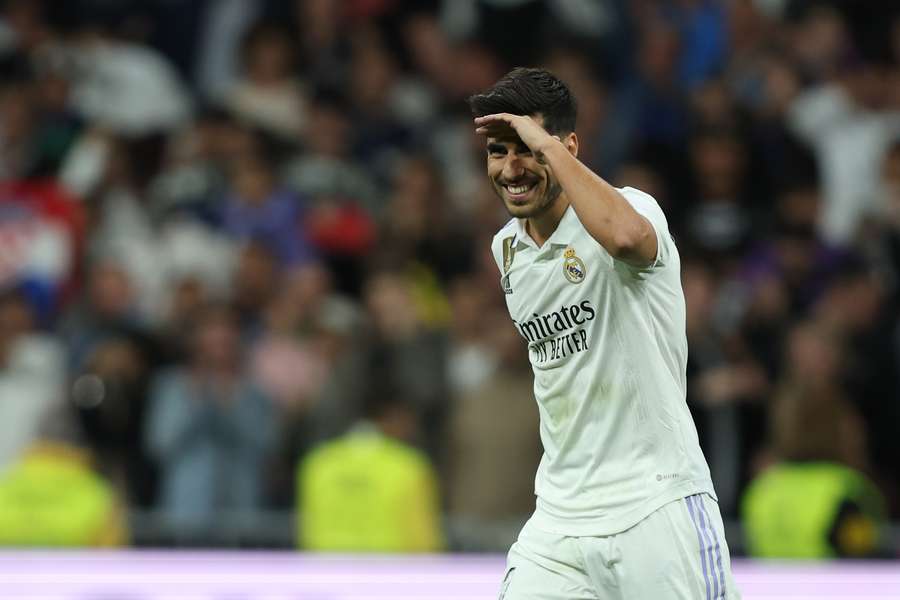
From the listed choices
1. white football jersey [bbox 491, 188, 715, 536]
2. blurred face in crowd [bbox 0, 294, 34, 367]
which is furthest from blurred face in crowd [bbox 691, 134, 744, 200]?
white football jersey [bbox 491, 188, 715, 536]

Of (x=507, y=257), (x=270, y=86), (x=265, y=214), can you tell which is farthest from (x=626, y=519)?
(x=270, y=86)

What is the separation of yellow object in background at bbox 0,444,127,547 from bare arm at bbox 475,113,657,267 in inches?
185

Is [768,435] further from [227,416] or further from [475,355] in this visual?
[227,416]

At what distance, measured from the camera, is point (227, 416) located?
8250 millimetres

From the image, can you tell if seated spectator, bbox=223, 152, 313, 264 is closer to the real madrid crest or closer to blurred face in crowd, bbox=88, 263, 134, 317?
blurred face in crowd, bbox=88, 263, 134, 317

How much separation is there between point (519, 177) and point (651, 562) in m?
0.92

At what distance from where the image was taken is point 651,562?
3719mm

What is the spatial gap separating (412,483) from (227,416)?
1.21 metres

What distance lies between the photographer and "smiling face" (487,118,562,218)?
12.1 ft

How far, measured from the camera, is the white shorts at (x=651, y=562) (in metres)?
3.72

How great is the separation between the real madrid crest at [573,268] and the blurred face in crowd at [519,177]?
0.40 feet

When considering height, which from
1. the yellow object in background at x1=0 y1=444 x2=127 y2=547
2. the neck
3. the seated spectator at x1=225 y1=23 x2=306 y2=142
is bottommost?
the yellow object in background at x1=0 y1=444 x2=127 y2=547

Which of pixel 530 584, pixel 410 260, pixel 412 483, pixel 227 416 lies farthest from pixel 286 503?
pixel 530 584

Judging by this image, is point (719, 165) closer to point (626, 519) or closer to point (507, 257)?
point (507, 257)
